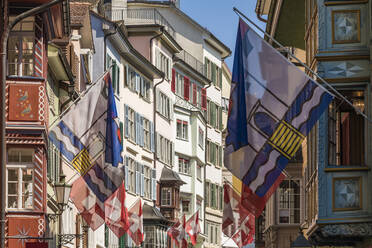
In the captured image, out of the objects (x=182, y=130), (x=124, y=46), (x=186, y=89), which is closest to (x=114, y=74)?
(x=124, y=46)

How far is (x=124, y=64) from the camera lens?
6212cm

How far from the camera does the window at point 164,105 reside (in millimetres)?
69425

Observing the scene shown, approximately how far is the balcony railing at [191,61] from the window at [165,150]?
924cm

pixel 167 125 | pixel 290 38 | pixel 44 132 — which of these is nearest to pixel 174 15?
pixel 167 125

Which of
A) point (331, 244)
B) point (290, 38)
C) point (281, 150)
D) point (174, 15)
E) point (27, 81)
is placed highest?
point (174, 15)

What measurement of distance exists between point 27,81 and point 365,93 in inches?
387

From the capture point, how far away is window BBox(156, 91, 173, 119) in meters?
69.4

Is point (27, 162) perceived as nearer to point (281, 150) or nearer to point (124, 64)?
point (281, 150)

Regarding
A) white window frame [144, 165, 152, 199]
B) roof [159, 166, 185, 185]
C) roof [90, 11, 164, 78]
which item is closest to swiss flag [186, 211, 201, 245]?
white window frame [144, 165, 152, 199]

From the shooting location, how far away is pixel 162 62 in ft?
235

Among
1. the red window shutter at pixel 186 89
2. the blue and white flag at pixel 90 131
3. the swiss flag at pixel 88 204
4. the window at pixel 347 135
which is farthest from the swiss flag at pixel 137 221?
the red window shutter at pixel 186 89

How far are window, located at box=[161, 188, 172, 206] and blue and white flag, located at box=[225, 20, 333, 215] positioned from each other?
156 feet

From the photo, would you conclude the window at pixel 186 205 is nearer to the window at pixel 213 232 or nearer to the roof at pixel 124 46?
the window at pixel 213 232

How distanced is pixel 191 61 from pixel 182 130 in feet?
24.3
